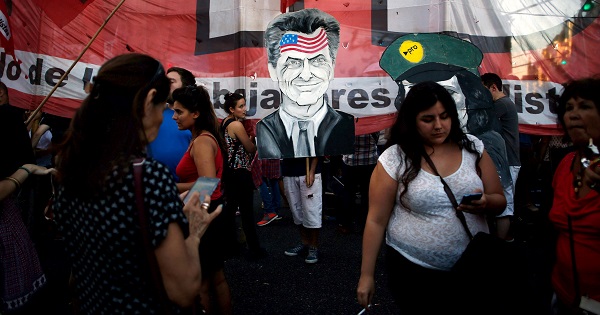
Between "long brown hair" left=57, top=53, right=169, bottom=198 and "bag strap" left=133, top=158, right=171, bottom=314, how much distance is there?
4cm

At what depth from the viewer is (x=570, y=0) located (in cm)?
419

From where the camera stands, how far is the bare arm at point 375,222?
80.1 inches

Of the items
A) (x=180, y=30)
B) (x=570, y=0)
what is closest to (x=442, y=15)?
(x=570, y=0)

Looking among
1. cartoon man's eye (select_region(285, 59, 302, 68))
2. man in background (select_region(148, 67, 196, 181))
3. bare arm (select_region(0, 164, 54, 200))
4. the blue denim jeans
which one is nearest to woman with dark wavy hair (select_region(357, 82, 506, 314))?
man in background (select_region(148, 67, 196, 181))

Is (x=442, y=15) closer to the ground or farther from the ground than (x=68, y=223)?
farther from the ground

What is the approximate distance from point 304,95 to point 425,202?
2.68 metres

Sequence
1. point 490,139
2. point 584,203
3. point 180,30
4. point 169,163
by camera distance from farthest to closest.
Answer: point 180,30, point 490,139, point 169,163, point 584,203

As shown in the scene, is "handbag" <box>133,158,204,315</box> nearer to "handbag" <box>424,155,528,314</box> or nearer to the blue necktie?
"handbag" <box>424,155,528,314</box>

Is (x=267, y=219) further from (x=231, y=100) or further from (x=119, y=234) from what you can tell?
(x=119, y=234)

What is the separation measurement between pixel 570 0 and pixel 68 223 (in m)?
4.72

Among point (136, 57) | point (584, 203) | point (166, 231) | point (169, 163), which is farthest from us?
point (169, 163)

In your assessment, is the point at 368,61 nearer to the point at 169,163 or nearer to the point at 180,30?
the point at 180,30

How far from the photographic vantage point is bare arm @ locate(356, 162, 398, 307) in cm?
204

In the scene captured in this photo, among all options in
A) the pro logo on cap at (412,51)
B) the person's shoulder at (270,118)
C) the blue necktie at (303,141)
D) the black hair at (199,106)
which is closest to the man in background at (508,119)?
the pro logo on cap at (412,51)
